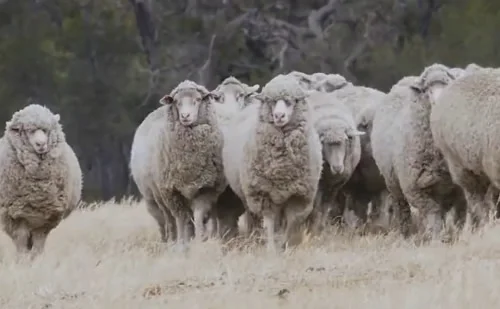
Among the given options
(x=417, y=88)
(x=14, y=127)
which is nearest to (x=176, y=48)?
(x=417, y=88)

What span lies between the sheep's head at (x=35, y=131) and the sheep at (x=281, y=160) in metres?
1.81

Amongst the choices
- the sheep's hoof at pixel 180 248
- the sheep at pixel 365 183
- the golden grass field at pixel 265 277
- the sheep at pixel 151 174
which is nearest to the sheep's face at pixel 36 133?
the golden grass field at pixel 265 277

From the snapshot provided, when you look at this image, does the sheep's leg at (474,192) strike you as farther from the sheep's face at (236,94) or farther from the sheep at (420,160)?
the sheep's face at (236,94)

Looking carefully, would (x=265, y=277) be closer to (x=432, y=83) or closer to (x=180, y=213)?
(x=180, y=213)

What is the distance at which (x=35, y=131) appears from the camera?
1026cm

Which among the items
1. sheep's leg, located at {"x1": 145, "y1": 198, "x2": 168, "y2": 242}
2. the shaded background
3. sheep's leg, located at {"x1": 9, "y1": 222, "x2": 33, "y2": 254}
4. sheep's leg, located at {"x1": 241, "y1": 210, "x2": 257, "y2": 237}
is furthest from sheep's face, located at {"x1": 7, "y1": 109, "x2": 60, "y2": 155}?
the shaded background

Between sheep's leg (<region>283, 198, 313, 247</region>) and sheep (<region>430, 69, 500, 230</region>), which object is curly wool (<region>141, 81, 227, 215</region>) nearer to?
sheep's leg (<region>283, 198, 313, 247</region>)

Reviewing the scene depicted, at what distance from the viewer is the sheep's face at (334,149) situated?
1185 cm

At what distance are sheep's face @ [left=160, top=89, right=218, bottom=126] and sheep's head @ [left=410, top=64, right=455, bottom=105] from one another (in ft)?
6.93

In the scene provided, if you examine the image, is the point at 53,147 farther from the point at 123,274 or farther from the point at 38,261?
the point at 123,274

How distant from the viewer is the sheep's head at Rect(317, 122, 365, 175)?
11875mm

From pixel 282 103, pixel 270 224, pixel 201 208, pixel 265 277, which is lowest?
pixel 265 277

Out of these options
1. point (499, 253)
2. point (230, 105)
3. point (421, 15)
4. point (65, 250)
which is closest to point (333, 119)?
point (230, 105)

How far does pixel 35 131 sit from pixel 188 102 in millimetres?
1770
